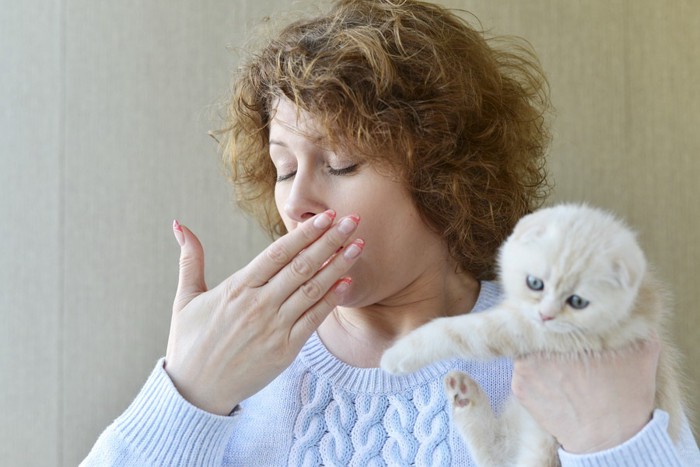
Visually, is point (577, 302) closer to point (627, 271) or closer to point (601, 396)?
point (627, 271)

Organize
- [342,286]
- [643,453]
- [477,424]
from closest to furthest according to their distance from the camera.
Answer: [643,453] < [477,424] < [342,286]

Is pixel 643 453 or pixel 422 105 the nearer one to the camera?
pixel 643 453

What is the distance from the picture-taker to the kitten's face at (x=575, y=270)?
824 millimetres

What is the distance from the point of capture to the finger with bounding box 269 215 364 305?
1.08 m

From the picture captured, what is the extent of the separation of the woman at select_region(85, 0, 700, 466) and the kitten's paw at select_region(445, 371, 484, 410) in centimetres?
9

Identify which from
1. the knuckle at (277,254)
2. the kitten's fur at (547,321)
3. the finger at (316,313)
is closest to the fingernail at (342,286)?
the finger at (316,313)

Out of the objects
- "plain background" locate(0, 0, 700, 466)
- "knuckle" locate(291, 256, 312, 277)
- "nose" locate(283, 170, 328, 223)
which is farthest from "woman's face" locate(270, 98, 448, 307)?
"plain background" locate(0, 0, 700, 466)

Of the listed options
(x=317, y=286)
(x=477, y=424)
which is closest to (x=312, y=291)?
(x=317, y=286)

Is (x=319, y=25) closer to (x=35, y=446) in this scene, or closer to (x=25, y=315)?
(x=25, y=315)

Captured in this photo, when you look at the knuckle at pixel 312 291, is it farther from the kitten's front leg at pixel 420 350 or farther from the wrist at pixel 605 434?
the wrist at pixel 605 434

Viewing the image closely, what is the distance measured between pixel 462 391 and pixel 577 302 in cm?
28

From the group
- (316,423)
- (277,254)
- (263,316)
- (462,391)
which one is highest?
(277,254)

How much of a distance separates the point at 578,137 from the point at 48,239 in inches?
51.3

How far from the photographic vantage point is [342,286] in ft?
3.74
